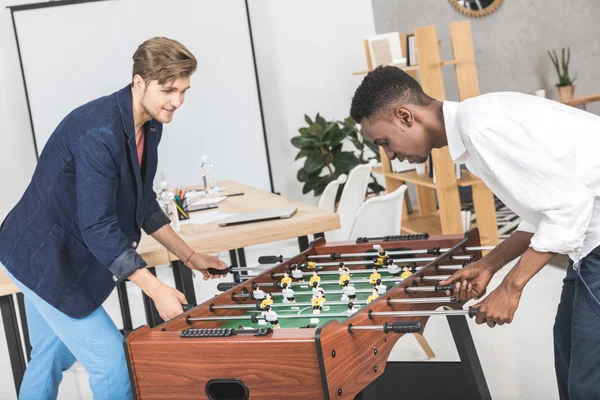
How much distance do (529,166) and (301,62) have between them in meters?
5.77

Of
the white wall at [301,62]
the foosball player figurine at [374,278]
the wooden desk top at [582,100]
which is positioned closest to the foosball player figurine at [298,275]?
the foosball player figurine at [374,278]

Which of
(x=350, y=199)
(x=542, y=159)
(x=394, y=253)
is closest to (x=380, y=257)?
(x=394, y=253)

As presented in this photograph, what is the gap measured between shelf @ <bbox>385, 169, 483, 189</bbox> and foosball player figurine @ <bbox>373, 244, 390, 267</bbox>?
2436 millimetres

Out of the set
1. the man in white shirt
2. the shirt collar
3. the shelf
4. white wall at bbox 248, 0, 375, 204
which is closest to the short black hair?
the man in white shirt

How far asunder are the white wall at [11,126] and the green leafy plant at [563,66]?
5023mm

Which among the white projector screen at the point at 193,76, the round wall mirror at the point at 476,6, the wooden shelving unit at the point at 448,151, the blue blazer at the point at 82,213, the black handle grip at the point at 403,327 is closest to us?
the black handle grip at the point at 403,327

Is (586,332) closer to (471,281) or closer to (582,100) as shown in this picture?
(471,281)

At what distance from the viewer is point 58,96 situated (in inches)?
267

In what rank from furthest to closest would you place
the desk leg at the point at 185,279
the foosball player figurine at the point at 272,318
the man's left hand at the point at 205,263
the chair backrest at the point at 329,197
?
1. the chair backrest at the point at 329,197
2. the desk leg at the point at 185,279
3. the man's left hand at the point at 205,263
4. the foosball player figurine at the point at 272,318

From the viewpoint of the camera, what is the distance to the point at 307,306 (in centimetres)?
241

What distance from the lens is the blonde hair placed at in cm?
234

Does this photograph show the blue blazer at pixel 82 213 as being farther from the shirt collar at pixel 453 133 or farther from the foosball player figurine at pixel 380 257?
the shirt collar at pixel 453 133

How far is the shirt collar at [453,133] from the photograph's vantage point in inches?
77.4

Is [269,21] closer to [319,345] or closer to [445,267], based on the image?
[445,267]
